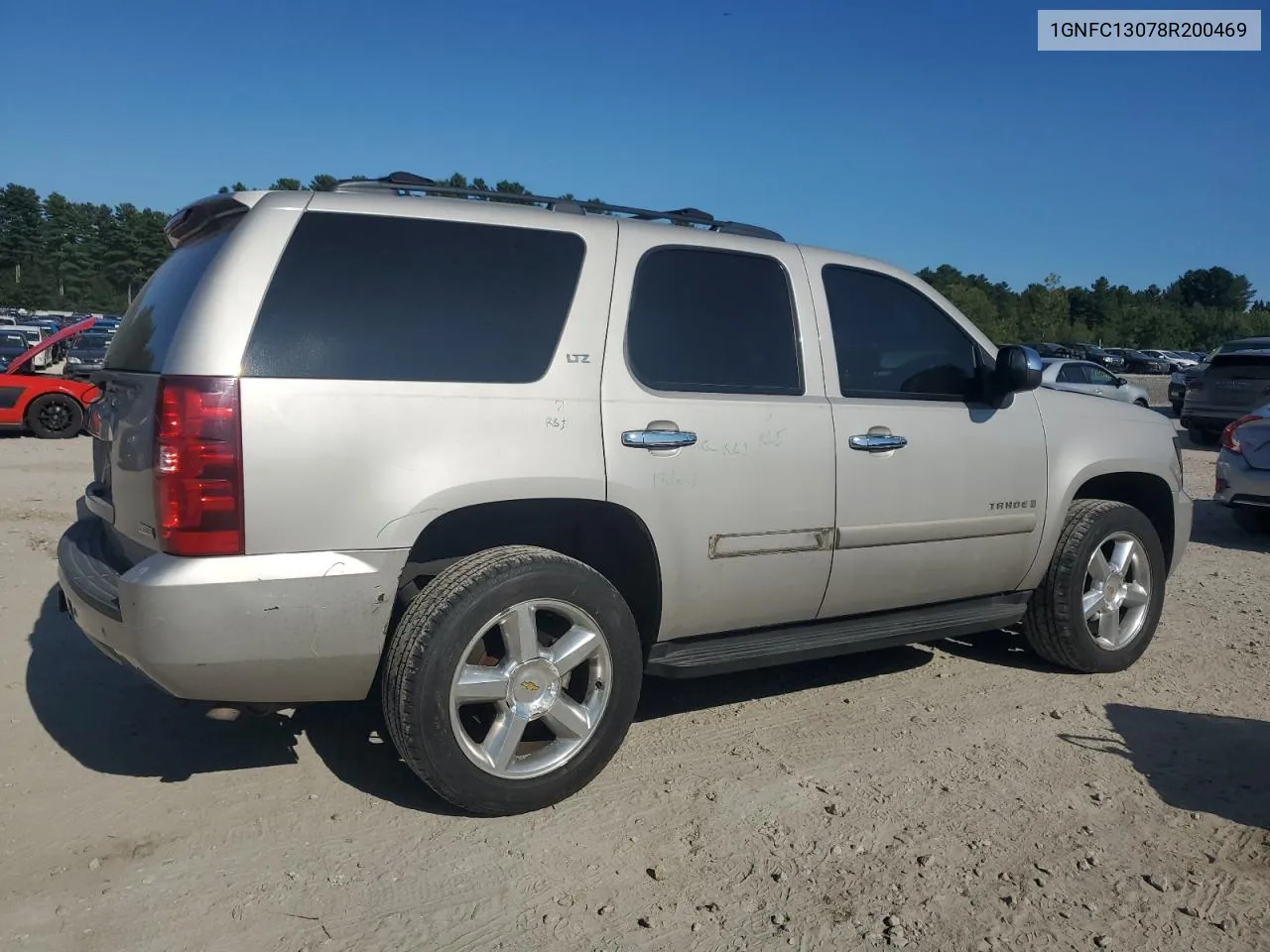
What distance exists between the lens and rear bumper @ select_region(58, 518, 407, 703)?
288 cm

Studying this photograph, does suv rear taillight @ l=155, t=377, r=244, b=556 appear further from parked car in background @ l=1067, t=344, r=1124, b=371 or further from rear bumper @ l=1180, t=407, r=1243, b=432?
parked car in background @ l=1067, t=344, r=1124, b=371

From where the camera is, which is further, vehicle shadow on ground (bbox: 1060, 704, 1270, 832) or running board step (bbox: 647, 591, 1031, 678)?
running board step (bbox: 647, 591, 1031, 678)

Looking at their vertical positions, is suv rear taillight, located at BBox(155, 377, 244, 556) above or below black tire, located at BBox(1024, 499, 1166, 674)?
above

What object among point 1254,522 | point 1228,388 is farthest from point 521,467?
point 1228,388

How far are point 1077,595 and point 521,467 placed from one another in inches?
113

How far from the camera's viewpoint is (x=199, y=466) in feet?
9.46

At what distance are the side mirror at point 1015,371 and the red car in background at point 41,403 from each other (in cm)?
1288

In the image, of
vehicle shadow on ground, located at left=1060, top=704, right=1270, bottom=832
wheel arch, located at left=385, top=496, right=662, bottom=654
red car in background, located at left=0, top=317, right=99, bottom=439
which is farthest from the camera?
A: red car in background, located at left=0, top=317, right=99, bottom=439

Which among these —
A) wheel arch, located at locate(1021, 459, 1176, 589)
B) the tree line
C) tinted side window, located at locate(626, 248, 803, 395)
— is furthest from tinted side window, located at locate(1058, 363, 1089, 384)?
the tree line

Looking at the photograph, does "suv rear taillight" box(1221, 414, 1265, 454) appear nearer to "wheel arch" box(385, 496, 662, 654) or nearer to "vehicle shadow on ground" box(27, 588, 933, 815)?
"vehicle shadow on ground" box(27, 588, 933, 815)

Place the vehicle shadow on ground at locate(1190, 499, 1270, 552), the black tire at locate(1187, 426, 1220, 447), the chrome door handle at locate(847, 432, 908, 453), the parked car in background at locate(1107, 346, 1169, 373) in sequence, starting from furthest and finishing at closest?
the parked car in background at locate(1107, 346, 1169, 373)
the black tire at locate(1187, 426, 1220, 447)
the vehicle shadow on ground at locate(1190, 499, 1270, 552)
the chrome door handle at locate(847, 432, 908, 453)

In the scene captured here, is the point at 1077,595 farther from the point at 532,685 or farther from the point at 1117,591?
the point at 532,685

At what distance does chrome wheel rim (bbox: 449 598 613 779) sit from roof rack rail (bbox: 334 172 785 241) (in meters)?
1.47

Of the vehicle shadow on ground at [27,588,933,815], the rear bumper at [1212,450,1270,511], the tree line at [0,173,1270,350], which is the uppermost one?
the tree line at [0,173,1270,350]
